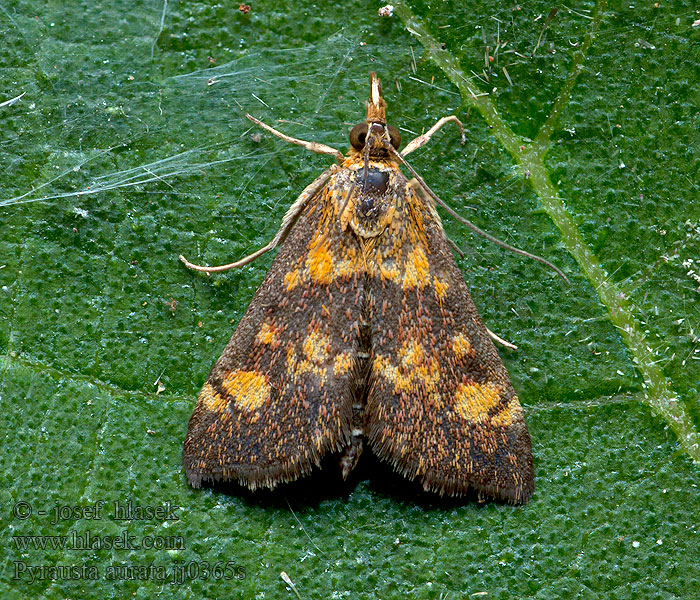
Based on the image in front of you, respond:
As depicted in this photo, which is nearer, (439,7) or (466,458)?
(466,458)

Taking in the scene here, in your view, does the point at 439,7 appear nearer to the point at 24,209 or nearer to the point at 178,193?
the point at 178,193

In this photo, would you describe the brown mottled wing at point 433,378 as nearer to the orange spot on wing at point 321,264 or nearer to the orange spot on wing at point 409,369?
the orange spot on wing at point 409,369

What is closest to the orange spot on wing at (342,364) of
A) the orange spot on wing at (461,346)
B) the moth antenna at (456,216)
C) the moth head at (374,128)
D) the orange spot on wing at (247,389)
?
the orange spot on wing at (247,389)

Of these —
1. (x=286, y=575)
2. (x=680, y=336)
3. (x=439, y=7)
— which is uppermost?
(x=439, y=7)

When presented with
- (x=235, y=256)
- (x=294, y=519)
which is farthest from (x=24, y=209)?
(x=294, y=519)

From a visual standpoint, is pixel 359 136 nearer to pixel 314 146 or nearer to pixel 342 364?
pixel 314 146
